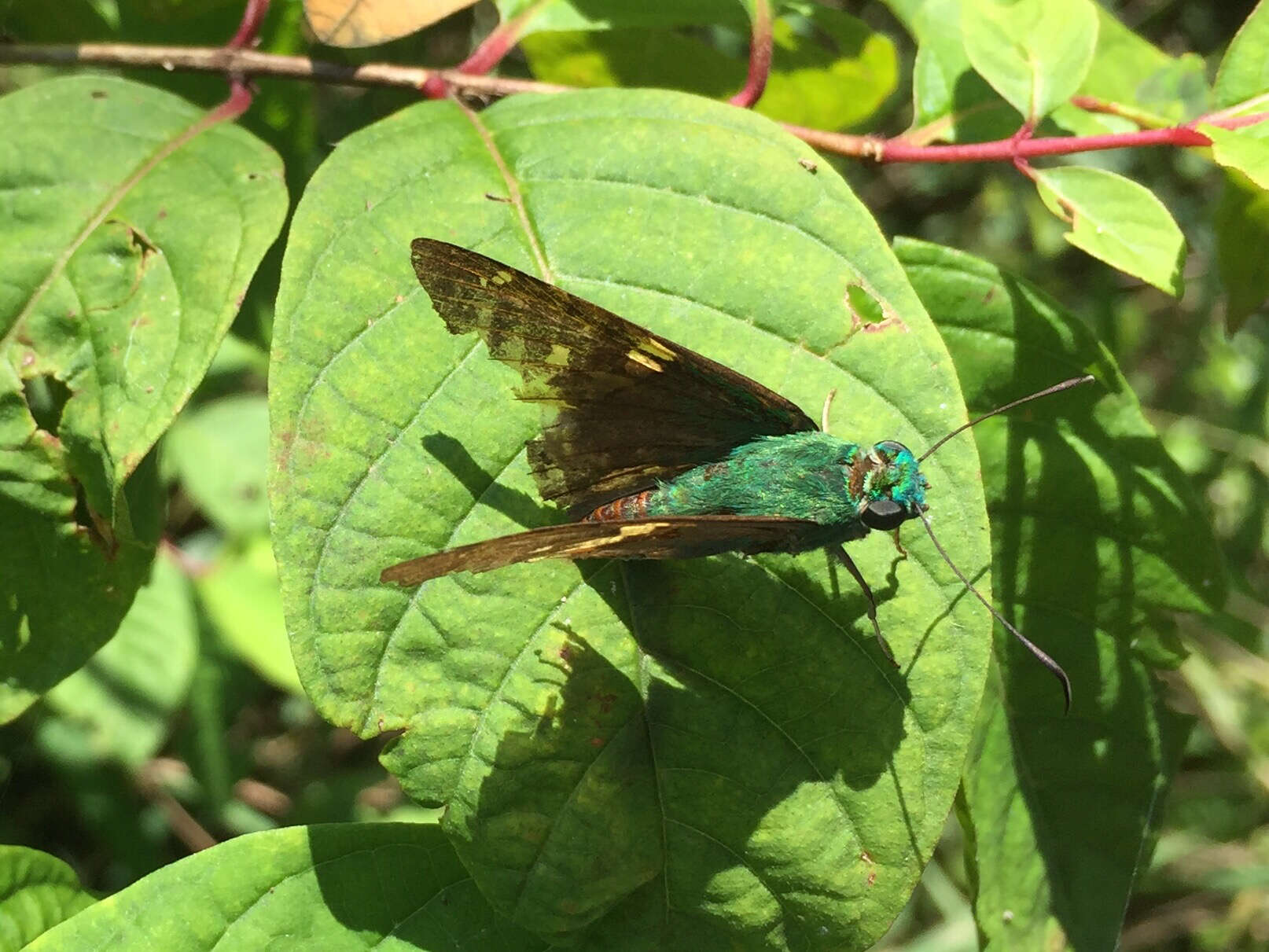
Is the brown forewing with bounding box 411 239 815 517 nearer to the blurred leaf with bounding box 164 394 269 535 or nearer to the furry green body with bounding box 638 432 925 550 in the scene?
the furry green body with bounding box 638 432 925 550

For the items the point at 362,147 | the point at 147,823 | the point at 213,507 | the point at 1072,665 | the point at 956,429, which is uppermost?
the point at 362,147

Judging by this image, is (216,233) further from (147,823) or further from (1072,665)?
(147,823)

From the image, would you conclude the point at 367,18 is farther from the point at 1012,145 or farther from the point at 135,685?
the point at 135,685

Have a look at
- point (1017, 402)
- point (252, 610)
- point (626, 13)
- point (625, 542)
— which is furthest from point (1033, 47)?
point (252, 610)

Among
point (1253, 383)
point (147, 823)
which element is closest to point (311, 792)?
point (147, 823)

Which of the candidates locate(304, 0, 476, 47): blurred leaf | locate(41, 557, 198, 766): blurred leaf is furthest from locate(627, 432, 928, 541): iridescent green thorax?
locate(41, 557, 198, 766): blurred leaf

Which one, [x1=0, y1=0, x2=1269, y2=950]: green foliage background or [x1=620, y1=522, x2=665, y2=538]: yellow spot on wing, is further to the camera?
[x1=0, y1=0, x2=1269, y2=950]: green foliage background
